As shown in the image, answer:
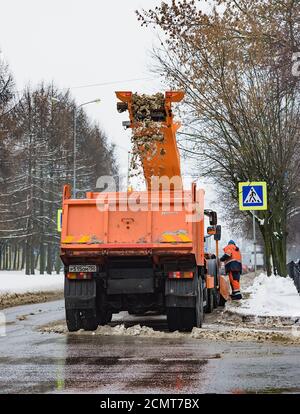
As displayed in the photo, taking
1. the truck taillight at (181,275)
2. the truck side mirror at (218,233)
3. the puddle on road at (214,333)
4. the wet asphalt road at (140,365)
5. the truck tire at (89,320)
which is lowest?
the wet asphalt road at (140,365)

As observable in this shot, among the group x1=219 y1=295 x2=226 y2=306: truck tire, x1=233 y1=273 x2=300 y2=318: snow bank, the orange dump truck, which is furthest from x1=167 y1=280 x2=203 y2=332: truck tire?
x1=219 y1=295 x2=226 y2=306: truck tire

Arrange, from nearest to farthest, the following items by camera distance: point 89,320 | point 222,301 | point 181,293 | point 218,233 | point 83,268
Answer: point 181,293, point 83,268, point 89,320, point 218,233, point 222,301

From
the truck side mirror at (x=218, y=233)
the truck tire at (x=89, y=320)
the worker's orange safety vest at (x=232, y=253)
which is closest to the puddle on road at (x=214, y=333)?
the truck tire at (x=89, y=320)

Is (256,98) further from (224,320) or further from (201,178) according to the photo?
(224,320)

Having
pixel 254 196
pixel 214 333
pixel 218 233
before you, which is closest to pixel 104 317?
pixel 214 333

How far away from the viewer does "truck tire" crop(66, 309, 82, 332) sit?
14.1 m

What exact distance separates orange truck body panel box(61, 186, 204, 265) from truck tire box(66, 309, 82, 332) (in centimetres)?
113

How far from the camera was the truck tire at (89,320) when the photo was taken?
1416cm

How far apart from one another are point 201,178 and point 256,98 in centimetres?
720

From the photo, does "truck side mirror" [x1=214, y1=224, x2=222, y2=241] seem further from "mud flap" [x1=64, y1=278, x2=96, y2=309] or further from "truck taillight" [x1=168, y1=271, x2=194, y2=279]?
"mud flap" [x1=64, y1=278, x2=96, y2=309]

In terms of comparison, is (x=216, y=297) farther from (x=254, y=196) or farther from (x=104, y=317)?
(x=104, y=317)

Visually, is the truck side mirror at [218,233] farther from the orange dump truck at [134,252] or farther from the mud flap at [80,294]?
the mud flap at [80,294]

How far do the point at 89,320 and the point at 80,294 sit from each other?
67 centimetres

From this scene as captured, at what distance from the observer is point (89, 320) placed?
563 inches
